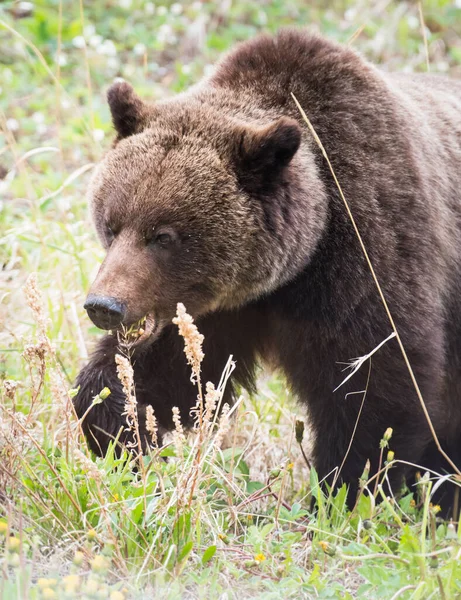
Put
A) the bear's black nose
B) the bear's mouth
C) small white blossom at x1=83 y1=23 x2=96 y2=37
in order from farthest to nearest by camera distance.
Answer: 1. small white blossom at x1=83 y1=23 x2=96 y2=37
2. the bear's mouth
3. the bear's black nose

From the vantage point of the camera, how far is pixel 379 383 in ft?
14.6

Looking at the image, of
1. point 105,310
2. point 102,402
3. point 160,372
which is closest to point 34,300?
point 105,310

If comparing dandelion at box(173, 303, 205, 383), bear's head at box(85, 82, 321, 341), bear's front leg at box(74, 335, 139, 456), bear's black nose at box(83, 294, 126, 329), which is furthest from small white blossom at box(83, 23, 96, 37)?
dandelion at box(173, 303, 205, 383)

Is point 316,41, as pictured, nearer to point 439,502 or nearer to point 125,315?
point 125,315

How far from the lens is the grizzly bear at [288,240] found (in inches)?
169

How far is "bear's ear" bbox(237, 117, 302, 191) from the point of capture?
4.20 metres

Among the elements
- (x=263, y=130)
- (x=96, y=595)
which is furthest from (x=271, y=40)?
(x=96, y=595)

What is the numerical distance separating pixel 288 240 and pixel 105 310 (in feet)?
3.07

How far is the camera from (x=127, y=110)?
466 centimetres

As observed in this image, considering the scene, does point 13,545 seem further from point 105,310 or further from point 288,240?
point 288,240

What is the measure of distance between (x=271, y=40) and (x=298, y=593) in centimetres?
275

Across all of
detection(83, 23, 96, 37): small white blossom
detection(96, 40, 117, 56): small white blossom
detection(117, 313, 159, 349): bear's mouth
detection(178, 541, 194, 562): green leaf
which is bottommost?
detection(178, 541, 194, 562): green leaf

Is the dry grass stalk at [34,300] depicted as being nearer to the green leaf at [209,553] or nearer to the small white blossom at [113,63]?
the green leaf at [209,553]

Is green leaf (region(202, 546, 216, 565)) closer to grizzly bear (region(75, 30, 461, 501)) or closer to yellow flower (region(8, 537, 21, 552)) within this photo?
yellow flower (region(8, 537, 21, 552))
